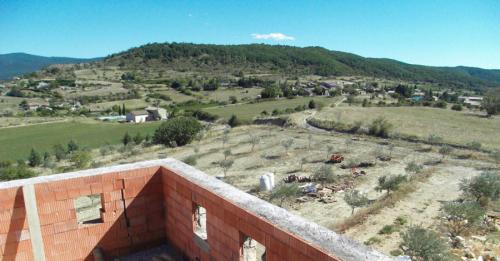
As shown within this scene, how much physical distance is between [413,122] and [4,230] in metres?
47.5

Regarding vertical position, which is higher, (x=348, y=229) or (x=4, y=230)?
(x=4, y=230)

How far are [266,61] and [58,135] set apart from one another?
346ft

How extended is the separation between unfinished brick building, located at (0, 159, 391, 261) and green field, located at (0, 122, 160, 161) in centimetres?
4156

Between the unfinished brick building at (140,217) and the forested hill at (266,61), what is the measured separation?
417 ft

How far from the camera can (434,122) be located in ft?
152

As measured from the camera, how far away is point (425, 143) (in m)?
34.0

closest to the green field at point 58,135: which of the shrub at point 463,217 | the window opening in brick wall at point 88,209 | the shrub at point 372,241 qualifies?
the window opening in brick wall at point 88,209

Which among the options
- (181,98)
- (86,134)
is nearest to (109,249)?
(86,134)

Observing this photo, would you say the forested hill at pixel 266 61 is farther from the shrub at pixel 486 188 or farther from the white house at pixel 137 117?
the shrub at pixel 486 188

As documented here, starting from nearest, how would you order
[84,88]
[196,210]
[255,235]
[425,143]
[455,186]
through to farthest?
[255,235]
[196,210]
[455,186]
[425,143]
[84,88]

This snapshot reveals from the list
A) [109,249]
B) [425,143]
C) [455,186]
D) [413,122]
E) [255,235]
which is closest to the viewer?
[255,235]

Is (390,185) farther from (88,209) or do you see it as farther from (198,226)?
(88,209)

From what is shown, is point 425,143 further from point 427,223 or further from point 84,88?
point 84,88

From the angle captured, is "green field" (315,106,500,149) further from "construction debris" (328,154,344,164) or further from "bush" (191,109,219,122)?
"bush" (191,109,219,122)
